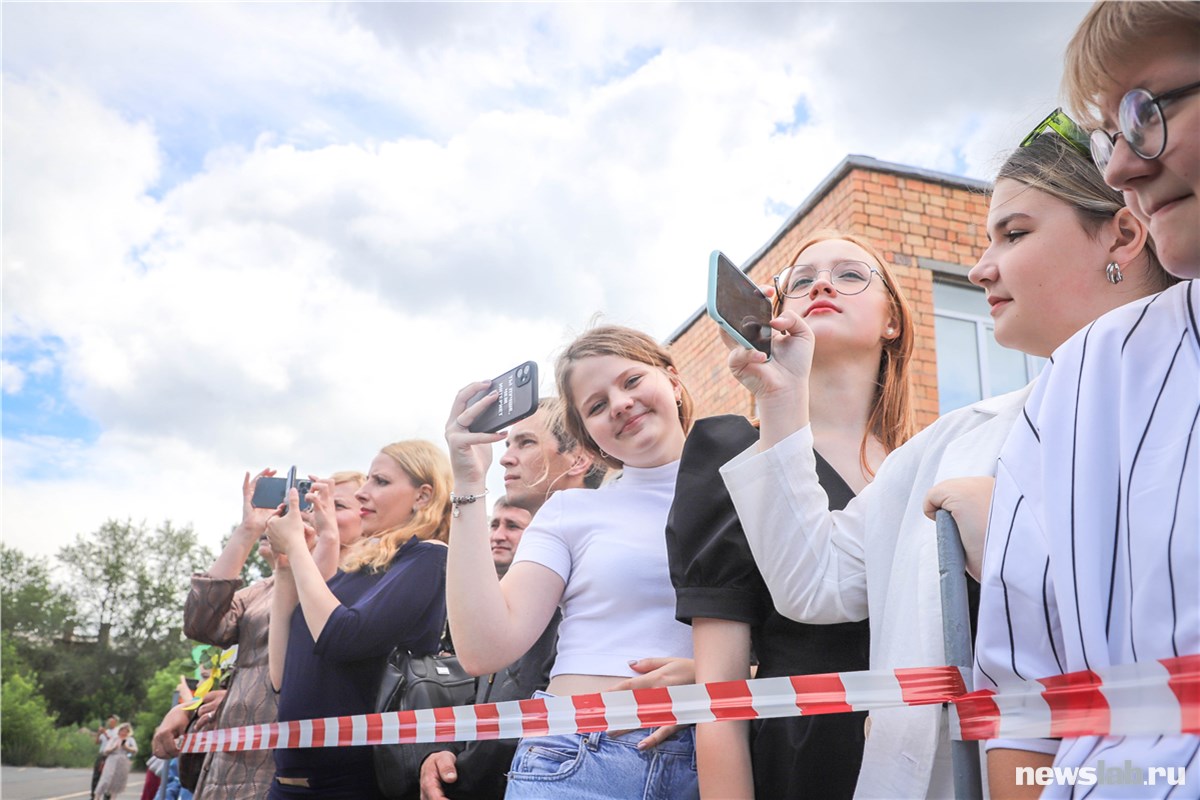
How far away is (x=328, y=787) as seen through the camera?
3.21 meters

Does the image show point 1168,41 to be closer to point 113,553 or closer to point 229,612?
point 229,612

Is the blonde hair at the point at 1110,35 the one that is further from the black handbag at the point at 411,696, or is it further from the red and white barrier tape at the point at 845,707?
the black handbag at the point at 411,696

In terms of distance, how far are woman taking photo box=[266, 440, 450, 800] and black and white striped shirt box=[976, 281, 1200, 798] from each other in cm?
253

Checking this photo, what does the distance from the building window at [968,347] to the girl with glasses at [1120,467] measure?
8.93 meters

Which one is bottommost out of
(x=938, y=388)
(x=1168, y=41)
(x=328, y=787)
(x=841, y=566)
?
(x=328, y=787)

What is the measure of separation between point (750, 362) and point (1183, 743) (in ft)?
3.58

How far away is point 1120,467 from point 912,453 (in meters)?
0.76

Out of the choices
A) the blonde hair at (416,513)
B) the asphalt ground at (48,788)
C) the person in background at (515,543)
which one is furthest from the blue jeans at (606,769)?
the asphalt ground at (48,788)

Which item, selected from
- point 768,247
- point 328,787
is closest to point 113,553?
point 768,247

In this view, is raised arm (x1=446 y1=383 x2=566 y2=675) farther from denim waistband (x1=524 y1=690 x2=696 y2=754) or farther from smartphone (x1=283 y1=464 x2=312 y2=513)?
smartphone (x1=283 y1=464 x2=312 y2=513)

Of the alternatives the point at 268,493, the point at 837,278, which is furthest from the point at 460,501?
the point at 268,493

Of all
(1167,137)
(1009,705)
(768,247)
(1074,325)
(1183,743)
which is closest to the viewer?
(1183,743)

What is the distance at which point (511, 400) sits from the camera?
258 cm

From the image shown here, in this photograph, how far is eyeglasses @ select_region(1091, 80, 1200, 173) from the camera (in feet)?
3.52
